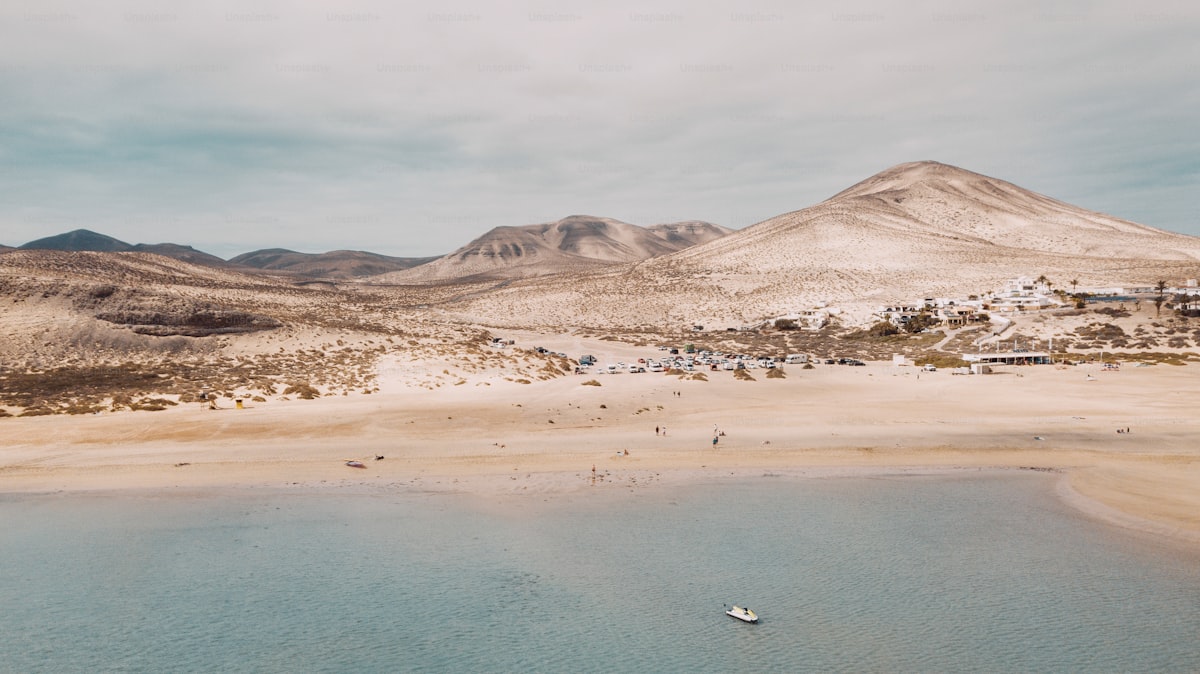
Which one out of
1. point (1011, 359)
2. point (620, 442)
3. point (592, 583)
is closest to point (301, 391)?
point (620, 442)

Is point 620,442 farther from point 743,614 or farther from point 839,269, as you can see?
point 839,269

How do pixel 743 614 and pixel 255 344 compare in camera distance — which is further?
pixel 255 344

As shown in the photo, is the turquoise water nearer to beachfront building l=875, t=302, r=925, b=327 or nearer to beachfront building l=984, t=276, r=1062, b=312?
beachfront building l=875, t=302, r=925, b=327

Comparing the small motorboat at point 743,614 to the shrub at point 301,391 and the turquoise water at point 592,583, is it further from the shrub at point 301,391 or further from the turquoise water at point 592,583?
the shrub at point 301,391

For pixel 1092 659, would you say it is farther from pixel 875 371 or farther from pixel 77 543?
pixel 875 371

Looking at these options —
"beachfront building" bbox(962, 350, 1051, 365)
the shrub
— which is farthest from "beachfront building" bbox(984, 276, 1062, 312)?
the shrub

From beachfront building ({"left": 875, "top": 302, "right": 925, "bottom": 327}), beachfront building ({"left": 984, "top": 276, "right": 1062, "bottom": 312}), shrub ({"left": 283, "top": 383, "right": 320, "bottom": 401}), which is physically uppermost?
beachfront building ({"left": 984, "top": 276, "right": 1062, "bottom": 312})

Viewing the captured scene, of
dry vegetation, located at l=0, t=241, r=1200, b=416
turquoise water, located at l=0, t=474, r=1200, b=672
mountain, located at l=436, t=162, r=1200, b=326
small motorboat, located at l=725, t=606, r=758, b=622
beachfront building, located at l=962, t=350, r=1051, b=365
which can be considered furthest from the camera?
mountain, located at l=436, t=162, r=1200, b=326
